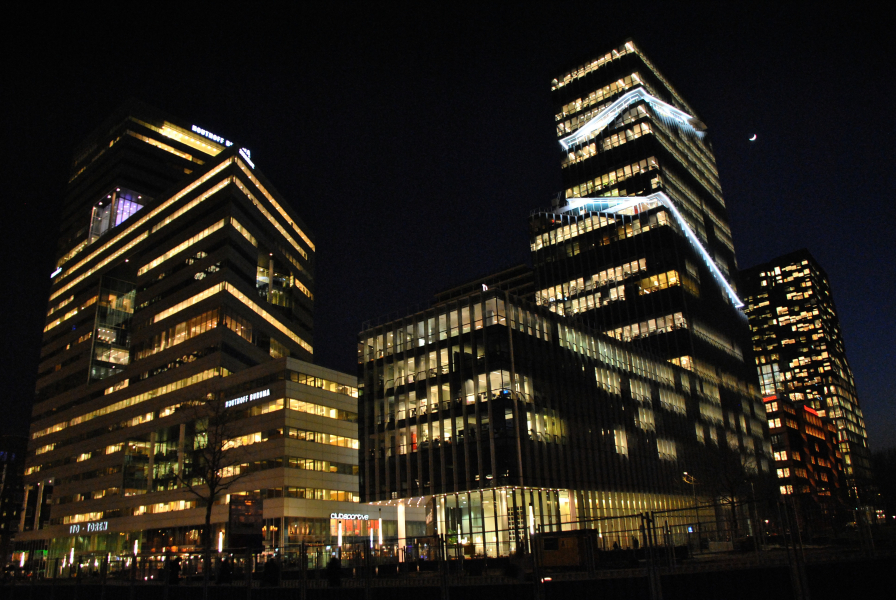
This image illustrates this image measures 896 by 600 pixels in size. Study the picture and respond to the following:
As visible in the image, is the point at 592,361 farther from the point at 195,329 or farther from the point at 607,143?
the point at 607,143

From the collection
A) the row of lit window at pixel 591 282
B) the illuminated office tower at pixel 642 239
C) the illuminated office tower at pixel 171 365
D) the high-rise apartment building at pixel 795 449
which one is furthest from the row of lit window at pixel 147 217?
the high-rise apartment building at pixel 795 449

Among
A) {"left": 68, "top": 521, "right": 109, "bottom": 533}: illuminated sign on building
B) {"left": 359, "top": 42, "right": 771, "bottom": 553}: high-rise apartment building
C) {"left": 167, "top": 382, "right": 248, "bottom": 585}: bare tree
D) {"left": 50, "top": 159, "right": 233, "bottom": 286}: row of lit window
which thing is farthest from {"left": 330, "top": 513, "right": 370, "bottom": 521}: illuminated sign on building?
{"left": 50, "top": 159, "right": 233, "bottom": 286}: row of lit window

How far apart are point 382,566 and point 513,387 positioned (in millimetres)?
36630

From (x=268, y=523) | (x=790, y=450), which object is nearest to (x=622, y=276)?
(x=268, y=523)

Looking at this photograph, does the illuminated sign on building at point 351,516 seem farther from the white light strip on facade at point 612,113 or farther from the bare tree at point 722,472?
the white light strip on facade at point 612,113

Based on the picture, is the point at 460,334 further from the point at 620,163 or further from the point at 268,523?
the point at 620,163

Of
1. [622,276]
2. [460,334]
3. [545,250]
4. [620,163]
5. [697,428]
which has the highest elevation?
[620,163]

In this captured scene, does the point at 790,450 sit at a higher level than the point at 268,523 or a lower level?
higher

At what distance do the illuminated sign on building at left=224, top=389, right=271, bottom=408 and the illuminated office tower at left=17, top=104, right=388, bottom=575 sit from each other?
263 millimetres

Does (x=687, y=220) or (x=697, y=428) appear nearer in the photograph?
(x=697, y=428)

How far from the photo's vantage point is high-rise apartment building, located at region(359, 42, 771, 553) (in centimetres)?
6594

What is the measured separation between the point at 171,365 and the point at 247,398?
24.4 metres

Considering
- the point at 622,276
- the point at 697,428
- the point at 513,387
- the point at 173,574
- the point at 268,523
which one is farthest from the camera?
the point at 622,276

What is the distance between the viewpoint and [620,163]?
13088cm
